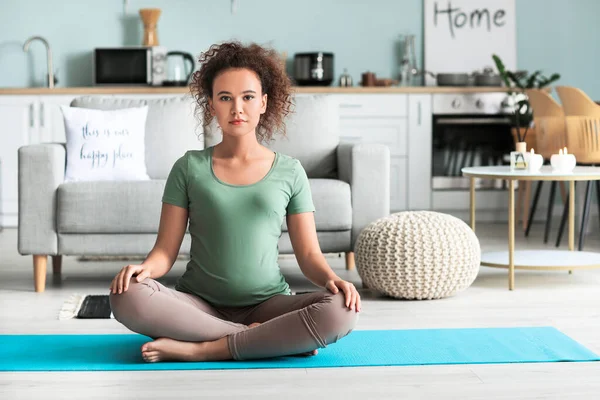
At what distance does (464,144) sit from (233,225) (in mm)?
3920

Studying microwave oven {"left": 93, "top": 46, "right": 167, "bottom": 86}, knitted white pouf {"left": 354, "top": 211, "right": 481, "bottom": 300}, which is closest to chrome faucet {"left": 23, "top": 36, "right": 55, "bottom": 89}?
microwave oven {"left": 93, "top": 46, "right": 167, "bottom": 86}

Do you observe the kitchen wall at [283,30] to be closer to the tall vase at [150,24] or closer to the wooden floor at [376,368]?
the tall vase at [150,24]

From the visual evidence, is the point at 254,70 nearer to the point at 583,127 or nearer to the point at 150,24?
the point at 583,127

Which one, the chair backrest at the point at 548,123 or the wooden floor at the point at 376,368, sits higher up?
the chair backrest at the point at 548,123

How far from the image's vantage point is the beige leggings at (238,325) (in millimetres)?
2340

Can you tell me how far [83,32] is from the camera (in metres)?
6.45

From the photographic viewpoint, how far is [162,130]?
4203mm

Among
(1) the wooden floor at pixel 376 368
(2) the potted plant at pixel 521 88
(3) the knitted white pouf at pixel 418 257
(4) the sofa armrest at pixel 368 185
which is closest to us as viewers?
(1) the wooden floor at pixel 376 368

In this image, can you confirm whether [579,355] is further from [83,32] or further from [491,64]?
[83,32]

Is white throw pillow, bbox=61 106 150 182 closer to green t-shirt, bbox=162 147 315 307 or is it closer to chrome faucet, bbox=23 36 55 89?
green t-shirt, bbox=162 147 315 307

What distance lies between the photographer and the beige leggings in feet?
7.68

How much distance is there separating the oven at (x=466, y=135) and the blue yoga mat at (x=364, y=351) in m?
3.38

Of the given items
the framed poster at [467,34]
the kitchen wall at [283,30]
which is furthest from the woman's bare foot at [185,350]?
the framed poster at [467,34]

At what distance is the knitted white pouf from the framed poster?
10.8 feet
